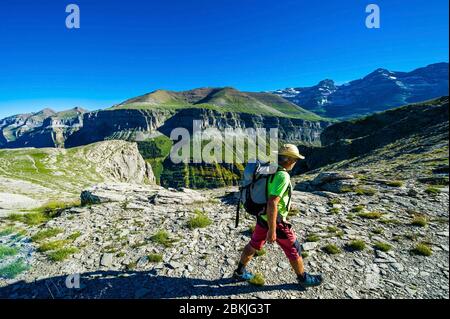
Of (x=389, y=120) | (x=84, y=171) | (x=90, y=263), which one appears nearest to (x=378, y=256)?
(x=90, y=263)

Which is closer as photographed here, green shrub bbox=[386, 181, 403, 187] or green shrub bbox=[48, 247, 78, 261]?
green shrub bbox=[48, 247, 78, 261]

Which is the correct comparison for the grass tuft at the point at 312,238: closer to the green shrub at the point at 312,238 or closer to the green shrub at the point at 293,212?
the green shrub at the point at 312,238

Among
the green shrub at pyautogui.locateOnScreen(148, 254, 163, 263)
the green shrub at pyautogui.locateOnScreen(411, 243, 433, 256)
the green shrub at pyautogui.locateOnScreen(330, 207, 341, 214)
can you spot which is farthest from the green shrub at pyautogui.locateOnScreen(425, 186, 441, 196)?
the green shrub at pyautogui.locateOnScreen(148, 254, 163, 263)

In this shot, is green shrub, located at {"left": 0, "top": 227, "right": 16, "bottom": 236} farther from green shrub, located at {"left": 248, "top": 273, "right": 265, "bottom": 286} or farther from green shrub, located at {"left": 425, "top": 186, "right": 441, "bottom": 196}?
green shrub, located at {"left": 425, "top": 186, "right": 441, "bottom": 196}

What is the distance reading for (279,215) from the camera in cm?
820

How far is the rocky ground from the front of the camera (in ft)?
27.7

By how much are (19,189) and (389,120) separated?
102117 millimetres

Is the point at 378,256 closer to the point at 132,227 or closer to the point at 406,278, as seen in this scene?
the point at 406,278

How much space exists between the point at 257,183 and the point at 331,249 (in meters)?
4.78

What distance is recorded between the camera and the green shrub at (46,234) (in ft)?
41.0

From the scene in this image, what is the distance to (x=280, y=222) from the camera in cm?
827

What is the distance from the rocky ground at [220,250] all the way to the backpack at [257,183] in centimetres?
265

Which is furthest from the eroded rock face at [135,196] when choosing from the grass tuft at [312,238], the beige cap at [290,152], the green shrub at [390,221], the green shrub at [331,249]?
the beige cap at [290,152]

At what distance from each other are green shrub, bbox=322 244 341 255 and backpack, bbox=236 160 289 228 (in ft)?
13.5
